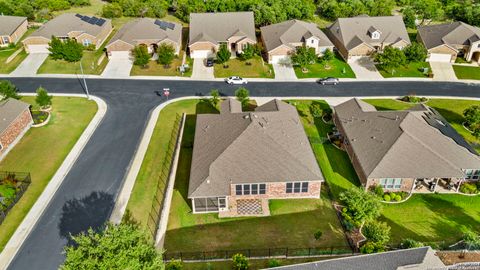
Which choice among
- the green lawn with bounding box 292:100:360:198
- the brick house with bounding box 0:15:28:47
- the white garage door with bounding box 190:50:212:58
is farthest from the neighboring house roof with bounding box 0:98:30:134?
the green lawn with bounding box 292:100:360:198

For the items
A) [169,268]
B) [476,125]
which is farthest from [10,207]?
[476,125]

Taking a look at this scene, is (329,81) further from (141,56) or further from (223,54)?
(141,56)

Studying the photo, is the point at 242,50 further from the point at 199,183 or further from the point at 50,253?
the point at 50,253

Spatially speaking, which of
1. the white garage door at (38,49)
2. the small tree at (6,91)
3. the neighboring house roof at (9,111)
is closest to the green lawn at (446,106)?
the neighboring house roof at (9,111)

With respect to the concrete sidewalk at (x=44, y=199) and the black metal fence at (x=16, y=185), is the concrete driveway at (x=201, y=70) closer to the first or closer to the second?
the concrete sidewalk at (x=44, y=199)

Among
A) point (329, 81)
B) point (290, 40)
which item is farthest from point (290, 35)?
point (329, 81)
